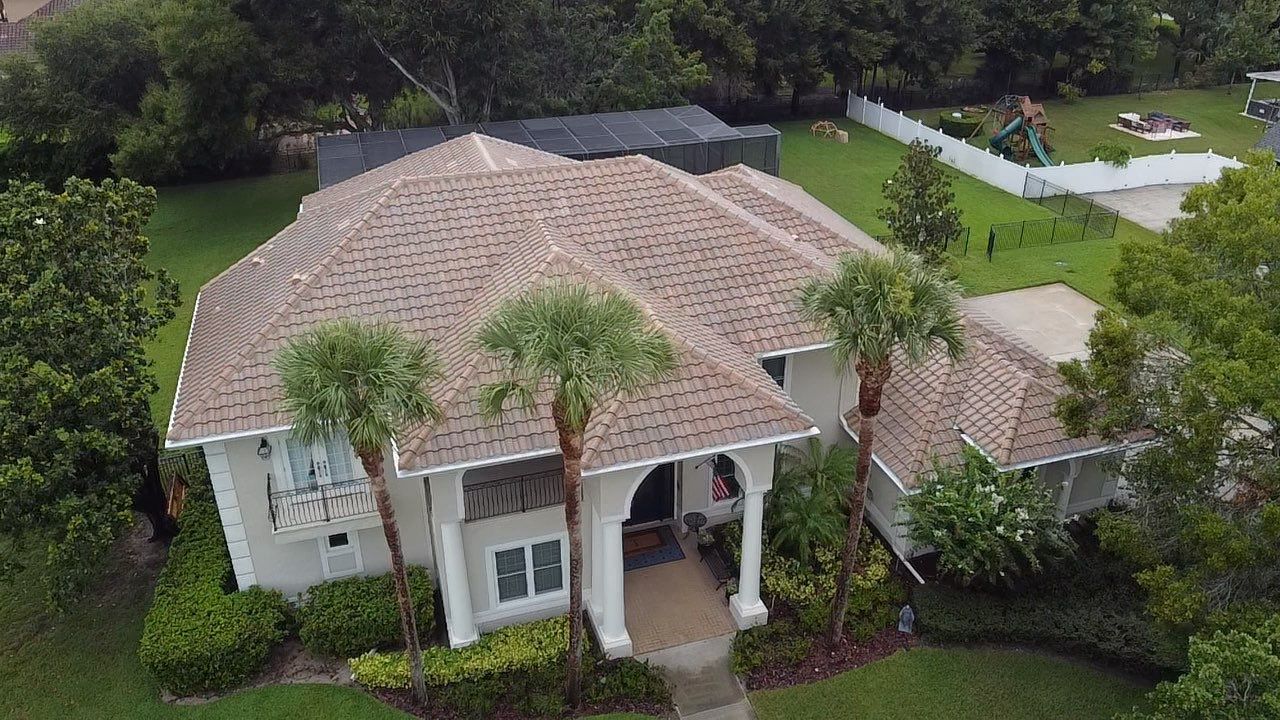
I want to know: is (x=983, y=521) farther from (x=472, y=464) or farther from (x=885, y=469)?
(x=472, y=464)

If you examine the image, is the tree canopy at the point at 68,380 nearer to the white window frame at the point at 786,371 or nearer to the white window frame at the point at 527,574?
the white window frame at the point at 527,574

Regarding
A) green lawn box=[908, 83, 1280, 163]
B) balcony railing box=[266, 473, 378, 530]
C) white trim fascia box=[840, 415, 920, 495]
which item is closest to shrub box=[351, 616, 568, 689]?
balcony railing box=[266, 473, 378, 530]

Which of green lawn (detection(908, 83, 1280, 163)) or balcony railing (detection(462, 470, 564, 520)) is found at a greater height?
balcony railing (detection(462, 470, 564, 520))

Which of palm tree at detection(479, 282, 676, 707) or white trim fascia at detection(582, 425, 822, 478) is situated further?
white trim fascia at detection(582, 425, 822, 478)

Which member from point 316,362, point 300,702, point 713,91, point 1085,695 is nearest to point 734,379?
point 316,362

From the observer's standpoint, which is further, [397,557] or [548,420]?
[548,420]

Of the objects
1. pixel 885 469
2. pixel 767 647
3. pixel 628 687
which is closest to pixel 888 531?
pixel 885 469

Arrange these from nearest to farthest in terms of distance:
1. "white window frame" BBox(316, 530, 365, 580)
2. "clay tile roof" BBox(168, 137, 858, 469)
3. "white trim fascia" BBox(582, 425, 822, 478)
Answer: "white trim fascia" BBox(582, 425, 822, 478), "clay tile roof" BBox(168, 137, 858, 469), "white window frame" BBox(316, 530, 365, 580)

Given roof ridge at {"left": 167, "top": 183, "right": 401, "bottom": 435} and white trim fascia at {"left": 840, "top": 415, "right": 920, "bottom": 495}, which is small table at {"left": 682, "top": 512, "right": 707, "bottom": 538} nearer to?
white trim fascia at {"left": 840, "top": 415, "right": 920, "bottom": 495}
